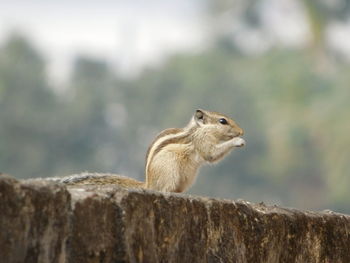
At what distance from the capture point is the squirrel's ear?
7.93 meters

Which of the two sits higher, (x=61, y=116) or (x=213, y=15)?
(x=213, y=15)

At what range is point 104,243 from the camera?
13.4 feet

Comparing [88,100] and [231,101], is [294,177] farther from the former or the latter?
[88,100]

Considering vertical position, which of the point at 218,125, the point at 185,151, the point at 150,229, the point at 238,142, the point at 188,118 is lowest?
the point at 150,229

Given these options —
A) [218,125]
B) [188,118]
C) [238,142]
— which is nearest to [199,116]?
[218,125]

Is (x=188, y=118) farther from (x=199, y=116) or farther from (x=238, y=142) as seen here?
(x=238, y=142)

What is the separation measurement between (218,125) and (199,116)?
120mm

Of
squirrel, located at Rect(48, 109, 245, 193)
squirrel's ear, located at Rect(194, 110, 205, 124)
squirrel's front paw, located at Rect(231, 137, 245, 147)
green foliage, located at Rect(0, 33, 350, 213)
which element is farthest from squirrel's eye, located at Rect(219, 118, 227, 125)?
green foliage, located at Rect(0, 33, 350, 213)

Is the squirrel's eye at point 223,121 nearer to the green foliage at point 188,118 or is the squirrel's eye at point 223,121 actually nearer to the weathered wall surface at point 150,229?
the weathered wall surface at point 150,229

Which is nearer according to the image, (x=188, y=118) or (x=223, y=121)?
(x=223, y=121)

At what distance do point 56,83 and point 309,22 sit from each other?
545 inches

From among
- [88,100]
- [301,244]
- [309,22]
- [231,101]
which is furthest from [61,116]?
[301,244]

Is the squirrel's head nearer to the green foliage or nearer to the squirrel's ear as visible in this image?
the squirrel's ear

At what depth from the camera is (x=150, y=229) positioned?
4309mm
